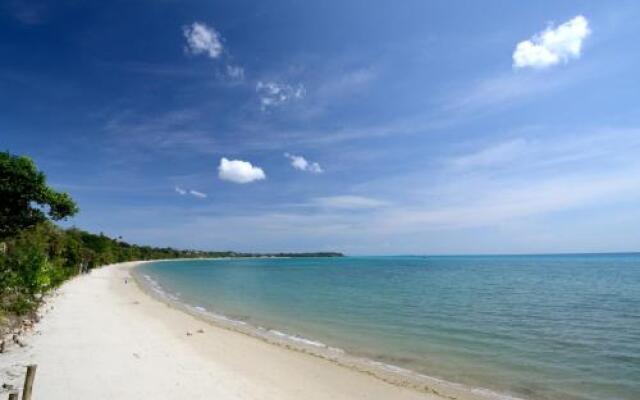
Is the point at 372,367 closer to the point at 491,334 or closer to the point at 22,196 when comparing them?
the point at 491,334

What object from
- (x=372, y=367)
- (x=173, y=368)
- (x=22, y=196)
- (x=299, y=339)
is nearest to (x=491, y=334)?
(x=372, y=367)

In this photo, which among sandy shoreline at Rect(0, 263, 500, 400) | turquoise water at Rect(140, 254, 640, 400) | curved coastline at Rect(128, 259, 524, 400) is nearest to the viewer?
sandy shoreline at Rect(0, 263, 500, 400)

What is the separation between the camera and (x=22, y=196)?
59.2 ft

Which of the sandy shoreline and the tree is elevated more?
the tree

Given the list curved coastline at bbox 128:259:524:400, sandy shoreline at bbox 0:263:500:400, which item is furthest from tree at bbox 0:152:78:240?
curved coastline at bbox 128:259:524:400

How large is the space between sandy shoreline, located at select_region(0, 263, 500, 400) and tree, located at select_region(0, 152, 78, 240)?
4.89 meters

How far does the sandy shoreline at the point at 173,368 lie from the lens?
1009cm

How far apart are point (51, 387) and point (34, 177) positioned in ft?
40.2

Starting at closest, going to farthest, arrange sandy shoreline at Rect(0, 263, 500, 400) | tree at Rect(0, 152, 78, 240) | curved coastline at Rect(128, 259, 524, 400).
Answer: sandy shoreline at Rect(0, 263, 500, 400) → curved coastline at Rect(128, 259, 524, 400) → tree at Rect(0, 152, 78, 240)

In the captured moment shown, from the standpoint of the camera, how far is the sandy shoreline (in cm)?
1009

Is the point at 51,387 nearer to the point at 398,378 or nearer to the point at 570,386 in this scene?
the point at 398,378

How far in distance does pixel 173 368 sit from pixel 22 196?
12.3 metres

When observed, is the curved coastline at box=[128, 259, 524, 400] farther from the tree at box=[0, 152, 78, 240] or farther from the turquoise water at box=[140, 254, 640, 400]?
the tree at box=[0, 152, 78, 240]

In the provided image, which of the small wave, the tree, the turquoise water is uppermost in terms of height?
the tree
